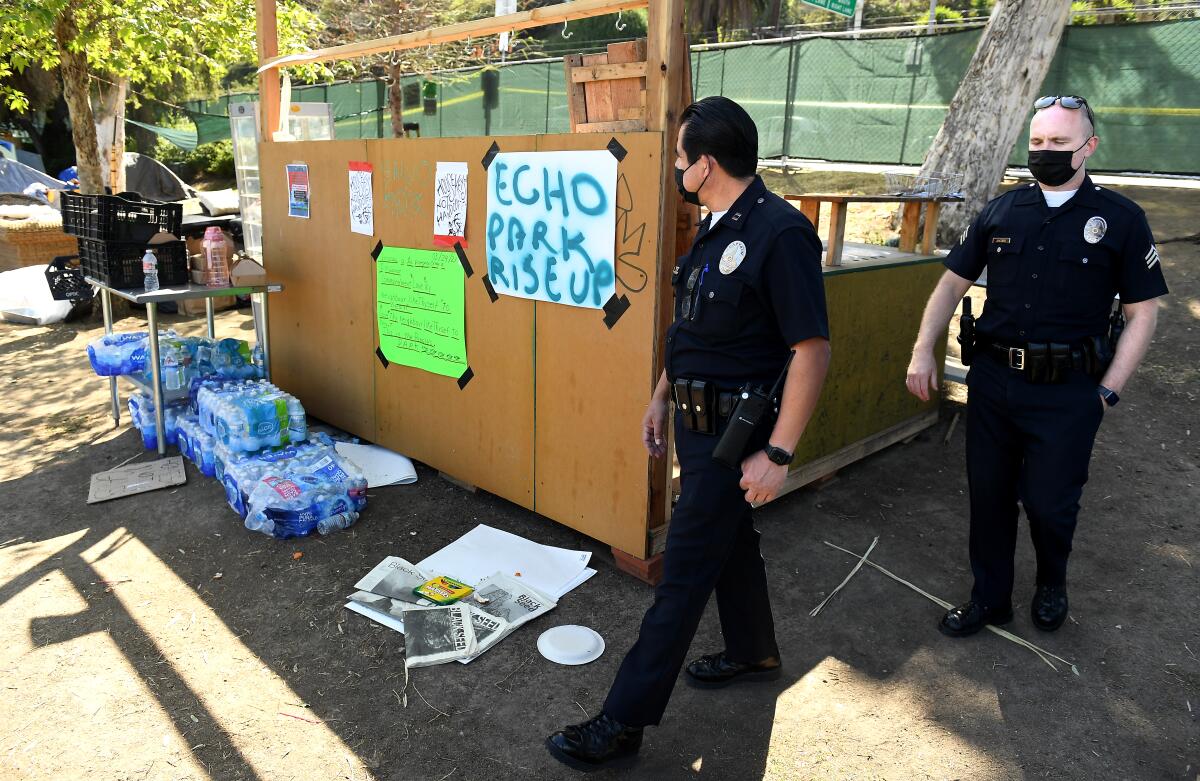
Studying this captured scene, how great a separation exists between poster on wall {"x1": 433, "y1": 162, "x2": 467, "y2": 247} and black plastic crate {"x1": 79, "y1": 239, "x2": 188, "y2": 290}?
2024 millimetres

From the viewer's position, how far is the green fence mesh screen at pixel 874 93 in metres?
11.0

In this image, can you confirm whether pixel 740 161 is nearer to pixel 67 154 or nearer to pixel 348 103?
pixel 348 103

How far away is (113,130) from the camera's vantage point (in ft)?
34.3

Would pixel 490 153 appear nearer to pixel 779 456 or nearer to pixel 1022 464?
pixel 779 456

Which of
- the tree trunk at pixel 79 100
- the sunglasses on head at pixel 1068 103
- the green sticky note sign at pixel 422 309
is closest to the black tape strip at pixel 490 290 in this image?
the green sticky note sign at pixel 422 309

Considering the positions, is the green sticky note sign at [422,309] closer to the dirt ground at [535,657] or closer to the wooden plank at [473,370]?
the wooden plank at [473,370]

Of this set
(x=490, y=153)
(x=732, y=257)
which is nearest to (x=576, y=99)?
(x=490, y=153)

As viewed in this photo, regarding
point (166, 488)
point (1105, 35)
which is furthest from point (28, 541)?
point (1105, 35)

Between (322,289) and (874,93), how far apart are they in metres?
11.6

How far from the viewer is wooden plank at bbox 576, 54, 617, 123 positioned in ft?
11.7

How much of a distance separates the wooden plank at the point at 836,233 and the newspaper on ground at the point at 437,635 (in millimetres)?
2709

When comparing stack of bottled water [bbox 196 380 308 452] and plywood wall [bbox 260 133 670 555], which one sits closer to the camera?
plywood wall [bbox 260 133 670 555]

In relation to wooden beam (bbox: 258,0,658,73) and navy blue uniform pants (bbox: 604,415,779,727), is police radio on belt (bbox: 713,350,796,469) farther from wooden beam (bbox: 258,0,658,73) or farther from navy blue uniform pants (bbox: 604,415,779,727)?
wooden beam (bbox: 258,0,658,73)

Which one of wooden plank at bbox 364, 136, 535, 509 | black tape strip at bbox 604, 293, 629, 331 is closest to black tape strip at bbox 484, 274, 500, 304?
wooden plank at bbox 364, 136, 535, 509
